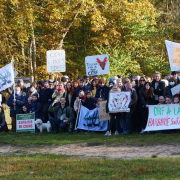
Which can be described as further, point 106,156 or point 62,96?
point 62,96

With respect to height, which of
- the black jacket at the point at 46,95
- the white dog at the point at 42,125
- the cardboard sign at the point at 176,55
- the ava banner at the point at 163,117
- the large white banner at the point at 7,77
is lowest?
the white dog at the point at 42,125

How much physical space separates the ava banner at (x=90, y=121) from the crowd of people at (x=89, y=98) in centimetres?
18

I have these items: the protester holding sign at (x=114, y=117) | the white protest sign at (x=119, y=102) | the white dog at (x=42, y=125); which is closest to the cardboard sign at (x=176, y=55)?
the white protest sign at (x=119, y=102)

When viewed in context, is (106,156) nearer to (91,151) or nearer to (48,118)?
(91,151)

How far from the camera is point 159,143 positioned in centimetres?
1159

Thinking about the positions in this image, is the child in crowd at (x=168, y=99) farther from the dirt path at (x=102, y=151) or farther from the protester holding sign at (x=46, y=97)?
the protester holding sign at (x=46, y=97)

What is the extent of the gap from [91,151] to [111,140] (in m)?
1.72

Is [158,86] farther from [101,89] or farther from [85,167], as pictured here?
[85,167]

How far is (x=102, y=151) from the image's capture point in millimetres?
10812

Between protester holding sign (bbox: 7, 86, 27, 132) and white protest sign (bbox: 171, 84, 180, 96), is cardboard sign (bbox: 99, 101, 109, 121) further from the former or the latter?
protester holding sign (bbox: 7, 86, 27, 132)

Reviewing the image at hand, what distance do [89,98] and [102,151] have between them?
15.6 feet

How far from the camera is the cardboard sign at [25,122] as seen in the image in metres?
16.1

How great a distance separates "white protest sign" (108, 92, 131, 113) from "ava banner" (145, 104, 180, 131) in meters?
0.78

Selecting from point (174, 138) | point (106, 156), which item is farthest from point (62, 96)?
point (106, 156)
